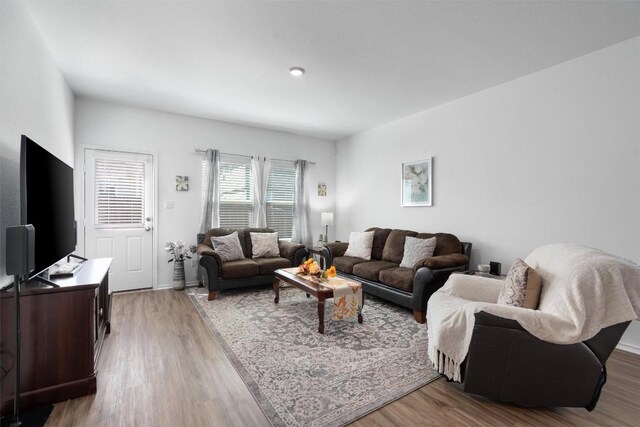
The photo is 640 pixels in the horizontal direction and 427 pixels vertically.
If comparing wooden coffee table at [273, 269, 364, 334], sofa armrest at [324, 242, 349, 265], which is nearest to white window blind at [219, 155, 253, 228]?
sofa armrest at [324, 242, 349, 265]

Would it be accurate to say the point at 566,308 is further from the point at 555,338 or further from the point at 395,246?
the point at 395,246

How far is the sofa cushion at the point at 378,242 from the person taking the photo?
4793 millimetres

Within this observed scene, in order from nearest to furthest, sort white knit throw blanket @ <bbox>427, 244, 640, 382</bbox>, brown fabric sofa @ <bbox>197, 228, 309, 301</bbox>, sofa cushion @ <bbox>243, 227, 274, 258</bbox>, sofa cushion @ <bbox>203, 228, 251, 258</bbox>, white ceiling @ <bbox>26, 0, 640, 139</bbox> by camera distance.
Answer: white knit throw blanket @ <bbox>427, 244, 640, 382</bbox> < white ceiling @ <bbox>26, 0, 640, 139</bbox> < brown fabric sofa @ <bbox>197, 228, 309, 301</bbox> < sofa cushion @ <bbox>203, 228, 251, 258</bbox> < sofa cushion @ <bbox>243, 227, 274, 258</bbox>

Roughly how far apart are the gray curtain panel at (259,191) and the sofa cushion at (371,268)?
2089 mm

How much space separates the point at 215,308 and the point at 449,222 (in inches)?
130

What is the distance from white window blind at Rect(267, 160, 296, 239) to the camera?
5738 millimetres

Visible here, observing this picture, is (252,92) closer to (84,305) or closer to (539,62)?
(84,305)

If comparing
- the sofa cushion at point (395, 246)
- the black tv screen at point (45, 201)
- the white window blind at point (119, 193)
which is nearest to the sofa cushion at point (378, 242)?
the sofa cushion at point (395, 246)

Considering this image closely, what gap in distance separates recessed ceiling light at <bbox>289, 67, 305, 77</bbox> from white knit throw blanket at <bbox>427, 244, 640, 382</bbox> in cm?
273

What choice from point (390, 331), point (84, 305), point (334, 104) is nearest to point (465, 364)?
point (390, 331)

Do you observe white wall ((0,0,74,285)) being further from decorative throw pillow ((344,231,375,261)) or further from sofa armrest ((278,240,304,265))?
decorative throw pillow ((344,231,375,261))

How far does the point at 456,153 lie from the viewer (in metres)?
4.20

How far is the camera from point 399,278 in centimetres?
361

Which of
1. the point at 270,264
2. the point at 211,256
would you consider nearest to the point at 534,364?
the point at 270,264
